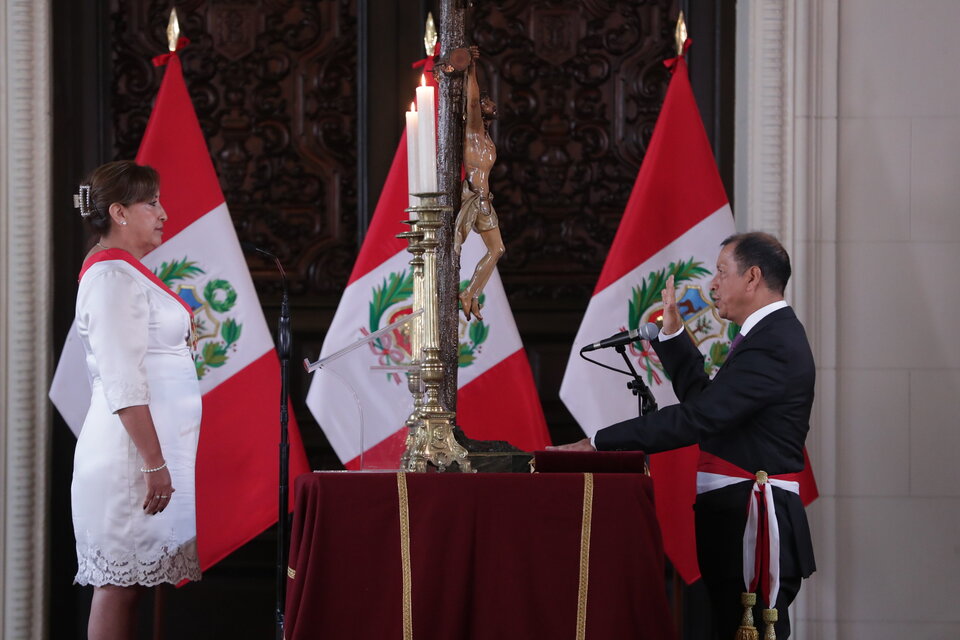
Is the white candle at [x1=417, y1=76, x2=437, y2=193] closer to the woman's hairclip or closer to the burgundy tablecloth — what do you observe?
the burgundy tablecloth

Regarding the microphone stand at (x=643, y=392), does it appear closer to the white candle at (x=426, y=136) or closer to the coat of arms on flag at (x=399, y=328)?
the white candle at (x=426, y=136)

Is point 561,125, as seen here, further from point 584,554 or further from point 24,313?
point 584,554

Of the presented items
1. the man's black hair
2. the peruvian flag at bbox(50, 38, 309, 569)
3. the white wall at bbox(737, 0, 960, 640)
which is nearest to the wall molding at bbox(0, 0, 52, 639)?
the peruvian flag at bbox(50, 38, 309, 569)

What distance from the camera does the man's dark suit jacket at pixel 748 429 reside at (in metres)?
2.61

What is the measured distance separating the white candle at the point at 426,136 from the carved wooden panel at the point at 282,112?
171cm

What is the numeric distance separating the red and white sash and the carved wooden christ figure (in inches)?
30.8

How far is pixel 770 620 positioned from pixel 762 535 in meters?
0.20

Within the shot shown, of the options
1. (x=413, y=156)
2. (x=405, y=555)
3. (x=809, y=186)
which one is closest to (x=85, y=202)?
(x=413, y=156)

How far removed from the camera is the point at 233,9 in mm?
4137

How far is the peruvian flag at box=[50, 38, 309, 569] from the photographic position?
138 inches

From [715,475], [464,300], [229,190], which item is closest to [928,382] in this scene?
[715,475]

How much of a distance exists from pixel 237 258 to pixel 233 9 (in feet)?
3.65

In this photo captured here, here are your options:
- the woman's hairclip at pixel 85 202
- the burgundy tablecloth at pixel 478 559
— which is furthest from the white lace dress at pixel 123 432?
the burgundy tablecloth at pixel 478 559

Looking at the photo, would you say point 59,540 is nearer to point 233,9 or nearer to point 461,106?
point 233,9
